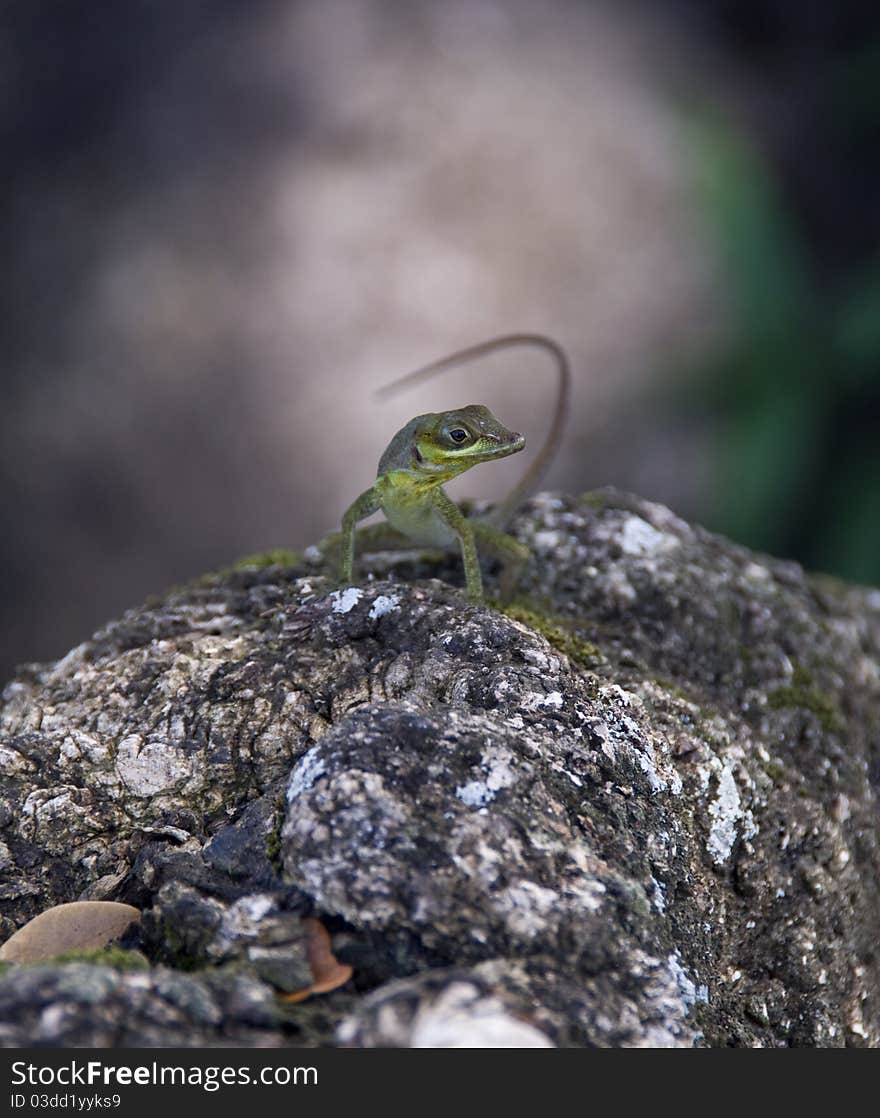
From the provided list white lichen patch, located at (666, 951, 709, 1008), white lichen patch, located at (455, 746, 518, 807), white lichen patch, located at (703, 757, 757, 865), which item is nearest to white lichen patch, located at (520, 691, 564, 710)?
white lichen patch, located at (455, 746, 518, 807)

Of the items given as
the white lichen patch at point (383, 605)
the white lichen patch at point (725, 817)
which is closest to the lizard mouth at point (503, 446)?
the white lichen patch at point (383, 605)

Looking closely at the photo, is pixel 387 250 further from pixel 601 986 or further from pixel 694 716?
pixel 601 986

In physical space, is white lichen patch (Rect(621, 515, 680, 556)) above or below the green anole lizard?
below

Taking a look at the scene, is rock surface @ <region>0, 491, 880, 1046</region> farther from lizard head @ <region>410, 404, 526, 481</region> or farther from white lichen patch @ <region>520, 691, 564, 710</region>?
lizard head @ <region>410, 404, 526, 481</region>

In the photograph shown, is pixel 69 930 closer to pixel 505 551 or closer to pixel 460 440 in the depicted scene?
pixel 460 440

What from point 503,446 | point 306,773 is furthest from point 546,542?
point 306,773
